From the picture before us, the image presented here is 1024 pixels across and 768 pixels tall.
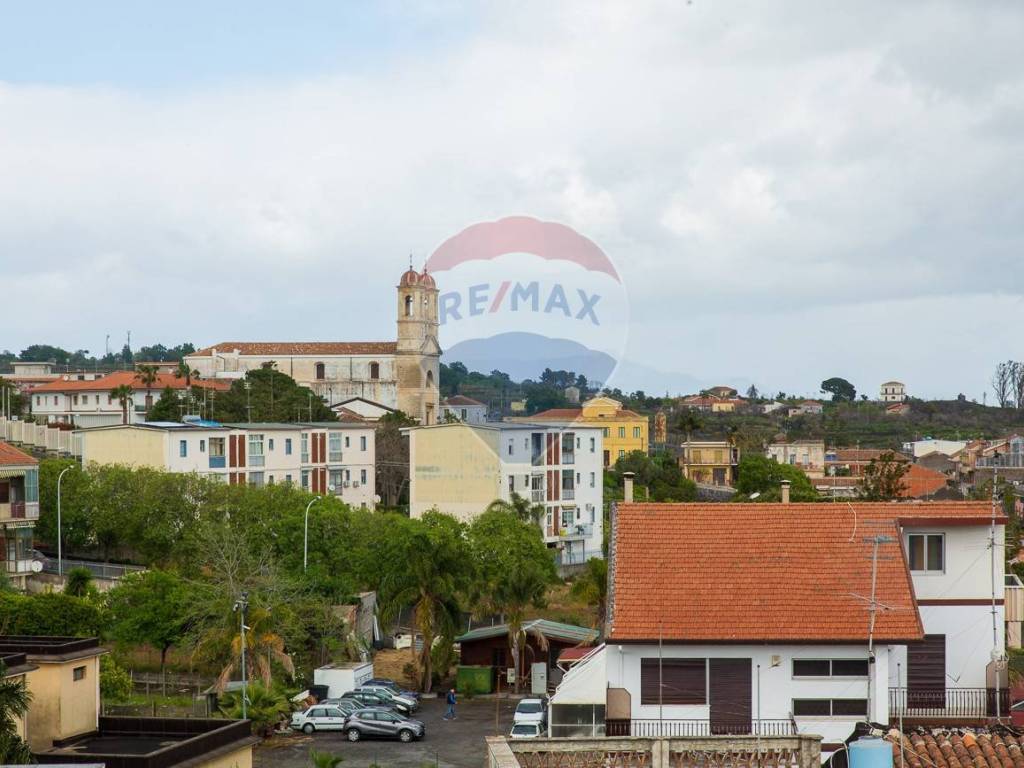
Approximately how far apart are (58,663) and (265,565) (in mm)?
22293

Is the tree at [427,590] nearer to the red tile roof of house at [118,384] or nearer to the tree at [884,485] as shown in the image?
the tree at [884,485]

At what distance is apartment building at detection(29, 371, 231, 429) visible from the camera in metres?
105

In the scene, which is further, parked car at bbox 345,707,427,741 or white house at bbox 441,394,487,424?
white house at bbox 441,394,487,424

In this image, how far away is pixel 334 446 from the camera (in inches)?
2800

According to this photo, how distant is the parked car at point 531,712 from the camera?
29.4 meters

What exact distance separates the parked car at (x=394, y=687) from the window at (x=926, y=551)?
15.9 meters

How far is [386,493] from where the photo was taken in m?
76.8

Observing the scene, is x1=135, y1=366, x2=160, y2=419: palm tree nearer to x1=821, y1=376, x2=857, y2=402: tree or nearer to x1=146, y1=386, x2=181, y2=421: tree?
x1=146, y1=386, x2=181, y2=421: tree

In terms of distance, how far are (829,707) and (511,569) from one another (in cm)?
2387

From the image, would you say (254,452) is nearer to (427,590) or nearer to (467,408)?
(467,408)

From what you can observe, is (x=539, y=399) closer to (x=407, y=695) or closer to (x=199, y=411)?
(x=407, y=695)

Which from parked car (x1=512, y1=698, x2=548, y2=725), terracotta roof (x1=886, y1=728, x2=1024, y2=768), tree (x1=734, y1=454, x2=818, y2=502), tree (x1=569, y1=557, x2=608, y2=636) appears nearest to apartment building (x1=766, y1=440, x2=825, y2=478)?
tree (x1=734, y1=454, x2=818, y2=502)

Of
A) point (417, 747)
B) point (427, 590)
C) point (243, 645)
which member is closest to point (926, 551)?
point (417, 747)

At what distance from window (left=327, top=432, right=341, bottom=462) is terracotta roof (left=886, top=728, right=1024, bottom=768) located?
2188 inches
